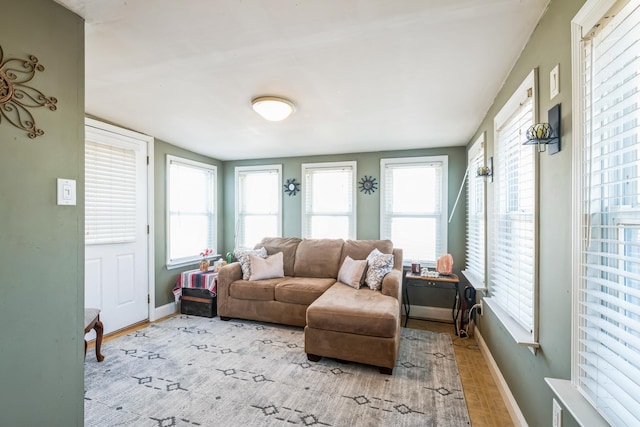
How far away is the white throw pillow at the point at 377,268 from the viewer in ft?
10.6

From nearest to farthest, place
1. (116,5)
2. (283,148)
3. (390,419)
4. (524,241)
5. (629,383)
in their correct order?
(629,383) < (116,5) < (524,241) < (390,419) < (283,148)

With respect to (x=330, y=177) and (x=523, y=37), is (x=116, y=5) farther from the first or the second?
(x=330, y=177)

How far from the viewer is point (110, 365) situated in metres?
2.50

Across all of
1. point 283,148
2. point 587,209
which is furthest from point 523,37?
point 283,148

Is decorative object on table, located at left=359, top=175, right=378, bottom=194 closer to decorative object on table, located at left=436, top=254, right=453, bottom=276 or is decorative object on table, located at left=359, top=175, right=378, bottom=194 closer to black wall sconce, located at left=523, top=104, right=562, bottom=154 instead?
decorative object on table, located at left=436, top=254, right=453, bottom=276

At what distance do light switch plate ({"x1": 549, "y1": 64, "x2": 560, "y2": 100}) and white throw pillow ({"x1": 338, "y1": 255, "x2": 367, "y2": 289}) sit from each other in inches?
98.3

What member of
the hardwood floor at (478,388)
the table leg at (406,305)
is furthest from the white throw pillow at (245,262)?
the hardwood floor at (478,388)

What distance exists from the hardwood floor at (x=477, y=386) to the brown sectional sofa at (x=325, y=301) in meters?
0.60

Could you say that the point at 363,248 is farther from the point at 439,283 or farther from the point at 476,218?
the point at 476,218

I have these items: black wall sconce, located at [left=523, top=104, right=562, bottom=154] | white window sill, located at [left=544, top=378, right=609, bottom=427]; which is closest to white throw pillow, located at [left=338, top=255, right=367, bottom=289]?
white window sill, located at [left=544, top=378, right=609, bottom=427]

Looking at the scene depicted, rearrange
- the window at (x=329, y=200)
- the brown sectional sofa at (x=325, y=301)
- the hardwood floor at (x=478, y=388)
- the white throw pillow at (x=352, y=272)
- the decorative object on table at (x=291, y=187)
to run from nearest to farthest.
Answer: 1. the hardwood floor at (x=478, y=388)
2. the brown sectional sofa at (x=325, y=301)
3. the white throw pillow at (x=352, y=272)
4. the window at (x=329, y=200)
5. the decorative object on table at (x=291, y=187)

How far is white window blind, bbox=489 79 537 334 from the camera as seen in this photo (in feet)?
5.32

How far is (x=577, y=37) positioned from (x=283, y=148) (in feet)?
11.3

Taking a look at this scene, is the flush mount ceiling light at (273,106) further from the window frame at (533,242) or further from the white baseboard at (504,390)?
the white baseboard at (504,390)
